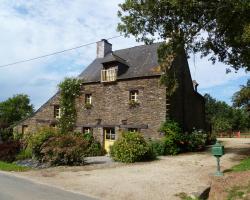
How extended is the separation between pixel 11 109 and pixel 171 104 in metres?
48.5

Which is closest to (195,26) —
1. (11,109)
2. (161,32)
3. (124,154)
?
(161,32)

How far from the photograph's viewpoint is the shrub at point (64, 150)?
18.2m

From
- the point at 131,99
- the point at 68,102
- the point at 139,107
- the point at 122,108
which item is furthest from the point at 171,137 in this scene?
the point at 68,102

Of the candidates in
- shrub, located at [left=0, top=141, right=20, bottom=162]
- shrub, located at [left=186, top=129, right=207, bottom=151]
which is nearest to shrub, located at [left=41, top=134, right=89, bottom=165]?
shrub, located at [left=0, top=141, right=20, bottom=162]

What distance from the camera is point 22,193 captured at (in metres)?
10.2

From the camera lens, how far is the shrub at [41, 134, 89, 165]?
719 inches

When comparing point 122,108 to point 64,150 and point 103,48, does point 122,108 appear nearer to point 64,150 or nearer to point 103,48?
point 103,48

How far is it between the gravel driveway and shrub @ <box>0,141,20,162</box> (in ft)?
23.9

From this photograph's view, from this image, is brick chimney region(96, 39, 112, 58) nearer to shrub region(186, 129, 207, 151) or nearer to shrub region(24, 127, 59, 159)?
shrub region(186, 129, 207, 151)

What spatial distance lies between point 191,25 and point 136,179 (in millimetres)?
9151

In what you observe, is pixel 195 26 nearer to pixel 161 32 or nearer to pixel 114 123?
pixel 161 32

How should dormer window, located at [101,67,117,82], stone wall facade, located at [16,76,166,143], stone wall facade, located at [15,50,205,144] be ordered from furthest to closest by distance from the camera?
dormer window, located at [101,67,117,82] < stone wall facade, located at [15,50,205,144] < stone wall facade, located at [16,76,166,143]

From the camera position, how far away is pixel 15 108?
2721 inches

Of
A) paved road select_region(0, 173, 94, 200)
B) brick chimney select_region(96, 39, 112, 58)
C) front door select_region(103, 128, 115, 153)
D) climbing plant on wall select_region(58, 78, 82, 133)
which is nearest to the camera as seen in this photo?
paved road select_region(0, 173, 94, 200)
